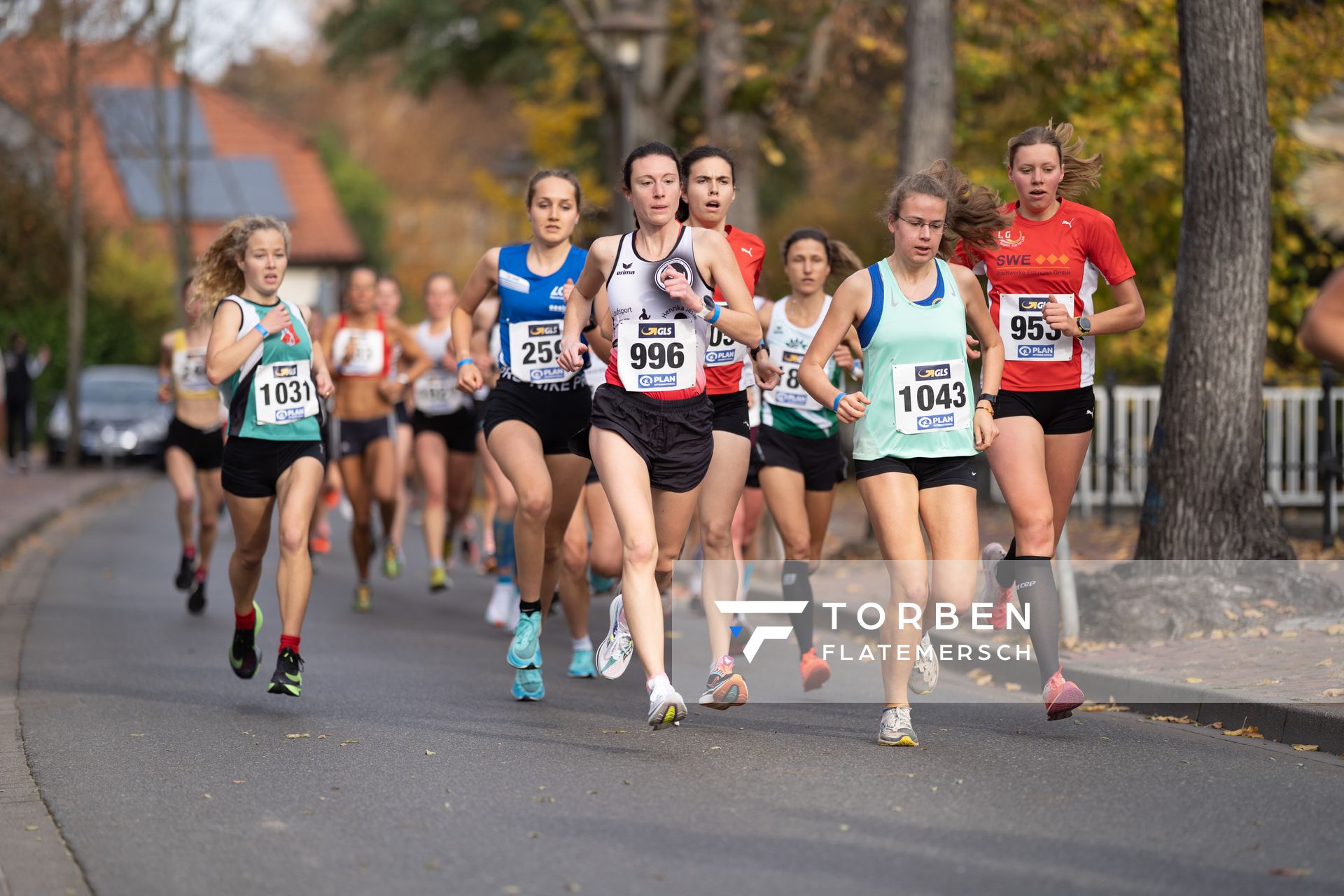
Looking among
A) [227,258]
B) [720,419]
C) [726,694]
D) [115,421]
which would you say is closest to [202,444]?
[227,258]

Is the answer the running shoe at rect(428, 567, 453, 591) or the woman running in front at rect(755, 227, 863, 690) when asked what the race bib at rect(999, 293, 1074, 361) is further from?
the running shoe at rect(428, 567, 453, 591)

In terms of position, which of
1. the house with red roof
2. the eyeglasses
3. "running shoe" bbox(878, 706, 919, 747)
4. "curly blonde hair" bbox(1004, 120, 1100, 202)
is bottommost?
"running shoe" bbox(878, 706, 919, 747)

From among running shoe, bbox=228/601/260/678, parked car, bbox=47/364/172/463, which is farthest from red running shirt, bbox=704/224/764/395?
parked car, bbox=47/364/172/463

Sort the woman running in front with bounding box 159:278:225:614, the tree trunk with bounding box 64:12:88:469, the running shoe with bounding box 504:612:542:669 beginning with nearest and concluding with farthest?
the running shoe with bounding box 504:612:542:669, the woman running in front with bounding box 159:278:225:614, the tree trunk with bounding box 64:12:88:469

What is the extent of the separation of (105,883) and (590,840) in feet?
4.51

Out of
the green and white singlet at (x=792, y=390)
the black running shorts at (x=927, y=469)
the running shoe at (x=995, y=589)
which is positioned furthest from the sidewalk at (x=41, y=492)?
the black running shorts at (x=927, y=469)

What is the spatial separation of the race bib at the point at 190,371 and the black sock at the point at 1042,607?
6.78 metres

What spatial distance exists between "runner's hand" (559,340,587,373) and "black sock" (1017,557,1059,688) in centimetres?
192

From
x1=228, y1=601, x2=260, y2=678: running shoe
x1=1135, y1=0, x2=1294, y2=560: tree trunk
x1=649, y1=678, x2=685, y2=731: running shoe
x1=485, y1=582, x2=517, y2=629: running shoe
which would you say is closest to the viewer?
x1=649, y1=678, x2=685, y2=731: running shoe

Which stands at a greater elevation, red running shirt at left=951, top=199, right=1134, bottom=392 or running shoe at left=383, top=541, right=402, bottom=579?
red running shirt at left=951, top=199, right=1134, bottom=392

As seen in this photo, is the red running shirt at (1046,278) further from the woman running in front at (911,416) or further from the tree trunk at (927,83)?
the tree trunk at (927,83)

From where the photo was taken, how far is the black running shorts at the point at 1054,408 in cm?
759

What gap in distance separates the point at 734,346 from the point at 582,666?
1941 mm

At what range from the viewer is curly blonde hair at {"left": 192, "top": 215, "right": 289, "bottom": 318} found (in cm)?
845
